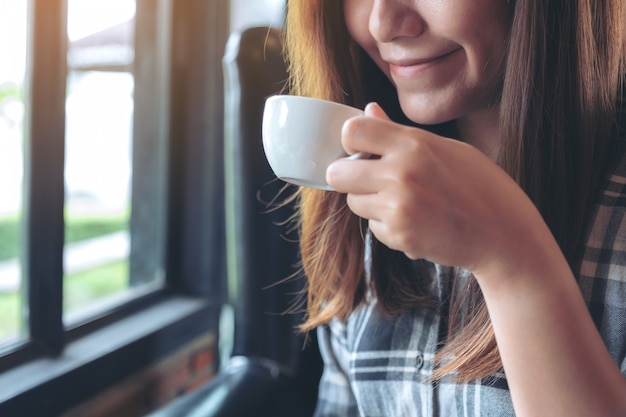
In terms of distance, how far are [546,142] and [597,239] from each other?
12 cm

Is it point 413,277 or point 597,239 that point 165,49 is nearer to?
point 413,277

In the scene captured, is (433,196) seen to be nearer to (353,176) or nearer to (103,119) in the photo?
(353,176)

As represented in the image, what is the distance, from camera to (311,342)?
1.33m

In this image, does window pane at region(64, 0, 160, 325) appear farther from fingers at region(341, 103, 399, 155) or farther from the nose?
fingers at region(341, 103, 399, 155)

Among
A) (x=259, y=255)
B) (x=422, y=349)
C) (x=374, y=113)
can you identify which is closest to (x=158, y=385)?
(x=259, y=255)

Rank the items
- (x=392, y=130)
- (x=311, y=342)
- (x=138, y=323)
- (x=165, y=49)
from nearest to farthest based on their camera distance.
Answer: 1. (x=392, y=130)
2. (x=311, y=342)
3. (x=138, y=323)
4. (x=165, y=49)

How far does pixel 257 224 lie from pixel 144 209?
67cm

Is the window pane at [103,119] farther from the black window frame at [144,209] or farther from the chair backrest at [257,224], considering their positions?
the chair backrest at [257,224]

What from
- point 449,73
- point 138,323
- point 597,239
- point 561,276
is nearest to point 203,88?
point 138,323

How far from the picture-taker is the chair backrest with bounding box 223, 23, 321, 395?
4.10 feet

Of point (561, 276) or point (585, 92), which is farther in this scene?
point (585, 92)

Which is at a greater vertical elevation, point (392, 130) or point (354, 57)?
point (354, 57)

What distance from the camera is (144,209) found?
6.12ft

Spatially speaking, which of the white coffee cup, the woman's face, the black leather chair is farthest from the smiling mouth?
the black leather chair
